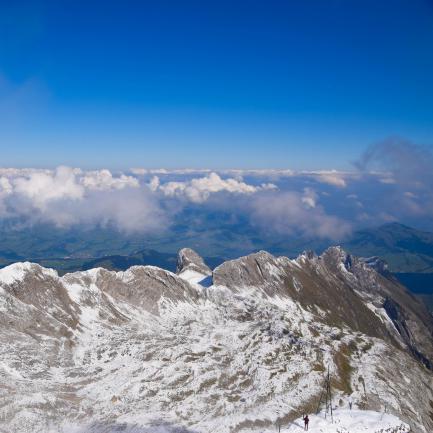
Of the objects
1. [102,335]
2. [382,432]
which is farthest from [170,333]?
[382,432]

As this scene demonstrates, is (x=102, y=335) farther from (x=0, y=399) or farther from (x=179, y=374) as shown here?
(x=0, y=399)

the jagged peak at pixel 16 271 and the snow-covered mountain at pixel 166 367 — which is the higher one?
the jagged peak at pixel 16 271

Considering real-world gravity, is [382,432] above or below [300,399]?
above

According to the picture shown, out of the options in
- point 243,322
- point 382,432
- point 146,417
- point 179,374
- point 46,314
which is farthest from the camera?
point 243,322

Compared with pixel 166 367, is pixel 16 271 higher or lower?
higher

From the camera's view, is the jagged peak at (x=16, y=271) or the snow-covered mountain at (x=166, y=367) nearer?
the snow-covered mountain at (x=166, y=367)

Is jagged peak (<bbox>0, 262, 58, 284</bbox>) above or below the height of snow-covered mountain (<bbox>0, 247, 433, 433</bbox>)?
above

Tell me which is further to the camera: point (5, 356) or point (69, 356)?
point (69, 356)

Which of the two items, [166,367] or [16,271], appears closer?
[166,367]
